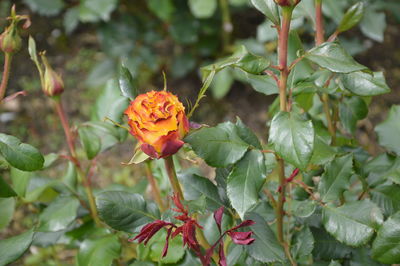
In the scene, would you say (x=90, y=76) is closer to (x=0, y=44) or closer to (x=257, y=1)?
(x=0, y=44)

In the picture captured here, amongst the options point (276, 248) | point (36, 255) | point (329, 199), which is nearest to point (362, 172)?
point (329, 199)

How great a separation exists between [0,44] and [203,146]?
0.36m

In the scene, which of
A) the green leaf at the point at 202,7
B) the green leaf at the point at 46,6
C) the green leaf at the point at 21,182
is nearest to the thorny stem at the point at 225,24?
the green leaf at the point at 202,7

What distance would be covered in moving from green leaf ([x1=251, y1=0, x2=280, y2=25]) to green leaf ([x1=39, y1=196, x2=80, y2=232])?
49 cm

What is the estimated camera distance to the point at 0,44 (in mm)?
803

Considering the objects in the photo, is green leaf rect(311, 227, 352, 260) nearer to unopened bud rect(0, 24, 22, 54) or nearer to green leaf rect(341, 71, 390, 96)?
green leaf rect(341, 71, 390, 96)

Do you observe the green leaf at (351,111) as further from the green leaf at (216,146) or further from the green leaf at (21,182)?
the green leaf at (21,182)

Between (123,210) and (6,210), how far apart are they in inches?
12.1

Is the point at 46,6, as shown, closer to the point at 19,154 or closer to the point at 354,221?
the point at 19,154

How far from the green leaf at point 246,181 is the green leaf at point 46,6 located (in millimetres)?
1651

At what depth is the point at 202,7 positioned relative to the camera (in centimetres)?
200

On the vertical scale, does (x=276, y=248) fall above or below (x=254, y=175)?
below

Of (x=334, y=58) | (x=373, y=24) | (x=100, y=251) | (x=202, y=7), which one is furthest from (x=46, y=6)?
(x=334, y=58)

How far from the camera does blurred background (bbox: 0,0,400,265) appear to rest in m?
2.07
